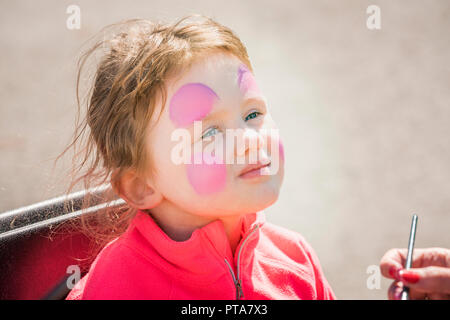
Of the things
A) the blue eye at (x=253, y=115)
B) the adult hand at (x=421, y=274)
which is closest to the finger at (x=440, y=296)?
the adult hand at (x=421, y=274)

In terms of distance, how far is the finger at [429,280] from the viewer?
0.56 meters

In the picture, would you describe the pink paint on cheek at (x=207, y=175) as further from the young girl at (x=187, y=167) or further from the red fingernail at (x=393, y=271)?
the red fingernail at (x=393, y=271)

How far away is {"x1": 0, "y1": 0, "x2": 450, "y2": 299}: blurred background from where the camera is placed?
1.75 metres

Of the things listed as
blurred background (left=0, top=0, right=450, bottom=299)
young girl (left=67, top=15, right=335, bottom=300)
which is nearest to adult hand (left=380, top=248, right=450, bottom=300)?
young girl (left=67, top=15, right=335, bottom=300)

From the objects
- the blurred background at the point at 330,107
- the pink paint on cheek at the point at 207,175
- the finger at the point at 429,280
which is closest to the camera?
the finger at the point at 429,280

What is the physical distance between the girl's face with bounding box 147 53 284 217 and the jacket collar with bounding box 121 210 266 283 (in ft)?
0.13

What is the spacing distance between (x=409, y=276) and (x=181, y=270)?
1.09 feet

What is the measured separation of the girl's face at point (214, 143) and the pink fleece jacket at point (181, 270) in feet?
A: 0.20

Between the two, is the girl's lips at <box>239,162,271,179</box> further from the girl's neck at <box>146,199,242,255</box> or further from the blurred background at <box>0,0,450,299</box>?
the blurred background at <box>0,0,450,299</box>

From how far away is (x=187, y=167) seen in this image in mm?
688

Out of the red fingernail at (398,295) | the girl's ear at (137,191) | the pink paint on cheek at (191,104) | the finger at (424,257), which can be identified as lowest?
the red fingernail at (398,295)

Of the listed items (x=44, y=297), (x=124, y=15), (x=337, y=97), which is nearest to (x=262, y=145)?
(x=44, y=297)

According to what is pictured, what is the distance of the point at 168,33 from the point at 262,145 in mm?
241

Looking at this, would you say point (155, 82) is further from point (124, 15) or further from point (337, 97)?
point (124, 15)
